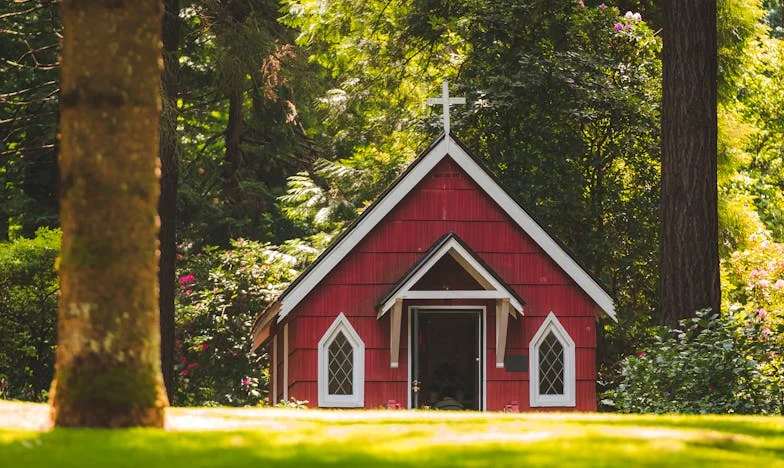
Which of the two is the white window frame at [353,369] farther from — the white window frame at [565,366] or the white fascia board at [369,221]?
the white window frame at [565,366]

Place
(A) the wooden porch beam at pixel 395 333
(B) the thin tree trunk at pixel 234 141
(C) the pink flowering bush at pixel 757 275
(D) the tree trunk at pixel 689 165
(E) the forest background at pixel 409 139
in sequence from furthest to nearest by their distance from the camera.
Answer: (B) the thin tree trunk at pixel 234 141
(C) the pink flowering bush at pixel 757 275
(E) the forest background at pixel 409 139
(A) the wooden porch beam at pixel 395 333
(D) the tree trunk at pixel 689 165

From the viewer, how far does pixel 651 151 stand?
1128 inches

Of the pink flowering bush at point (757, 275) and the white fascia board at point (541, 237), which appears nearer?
the white fascia board at point (541, 237)

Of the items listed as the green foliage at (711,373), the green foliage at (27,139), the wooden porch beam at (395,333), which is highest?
the green foliage at (27,139)

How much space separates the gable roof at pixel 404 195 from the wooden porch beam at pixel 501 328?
51.6 inches

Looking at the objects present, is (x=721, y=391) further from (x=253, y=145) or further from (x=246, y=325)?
(x=253, y=145)

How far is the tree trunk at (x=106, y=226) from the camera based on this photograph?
10.4 meters

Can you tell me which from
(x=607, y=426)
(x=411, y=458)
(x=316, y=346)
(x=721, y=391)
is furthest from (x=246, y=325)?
(x=411, y=458)

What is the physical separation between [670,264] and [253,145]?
2199 centimetres

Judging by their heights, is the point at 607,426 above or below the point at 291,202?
below

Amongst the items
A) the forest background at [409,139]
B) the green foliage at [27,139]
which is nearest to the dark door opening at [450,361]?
the forest background at [409,139]

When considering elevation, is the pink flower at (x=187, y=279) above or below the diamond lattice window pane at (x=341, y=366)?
above

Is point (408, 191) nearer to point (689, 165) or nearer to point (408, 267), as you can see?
point (408, 267)

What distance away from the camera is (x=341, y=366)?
72.4ft
